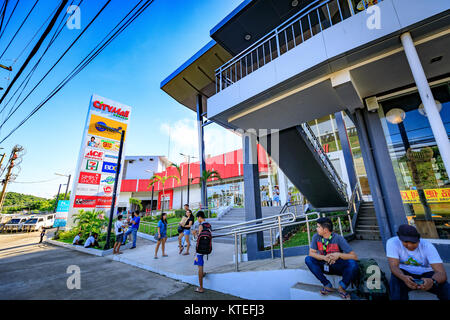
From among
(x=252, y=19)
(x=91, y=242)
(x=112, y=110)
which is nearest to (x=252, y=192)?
(x=252, y=19)

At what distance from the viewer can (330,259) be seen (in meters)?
2.77

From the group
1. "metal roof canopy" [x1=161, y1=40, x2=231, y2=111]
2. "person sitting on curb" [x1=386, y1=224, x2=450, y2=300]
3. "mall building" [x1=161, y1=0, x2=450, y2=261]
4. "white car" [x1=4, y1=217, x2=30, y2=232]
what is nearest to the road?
"mall building" [x1=161, y1=0, x2=450, y2=261]

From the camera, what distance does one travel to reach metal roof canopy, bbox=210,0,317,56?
6.43 m

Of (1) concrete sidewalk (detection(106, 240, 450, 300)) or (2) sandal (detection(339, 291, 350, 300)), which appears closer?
(2) sandal (detection(339, 291, 350, 300))

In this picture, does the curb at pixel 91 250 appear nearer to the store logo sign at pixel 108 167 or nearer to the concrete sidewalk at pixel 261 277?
the concrete sidewalk at pixel 261 277

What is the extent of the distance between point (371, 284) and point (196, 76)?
1643 centimetres

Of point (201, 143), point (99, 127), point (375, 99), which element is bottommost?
point (375, 99)

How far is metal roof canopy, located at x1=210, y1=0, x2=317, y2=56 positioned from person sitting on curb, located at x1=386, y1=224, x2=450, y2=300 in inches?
294

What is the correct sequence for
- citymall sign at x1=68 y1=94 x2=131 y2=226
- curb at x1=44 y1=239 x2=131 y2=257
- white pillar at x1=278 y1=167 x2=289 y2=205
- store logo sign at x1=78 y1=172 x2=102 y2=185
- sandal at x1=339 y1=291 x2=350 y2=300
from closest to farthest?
sandal at x1=339 y1=291 x2=350 y2=300
curb at x1=44 y1=239 x2=131 y2=257
white pillar at x1=278 y1=167 x2=289 y2=205
citymall sign at x1=68 y1=94 x2=131 y2=226
store logo sign at x1=78 y1=172 x2=102 y2=185

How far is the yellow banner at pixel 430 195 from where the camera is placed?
3715 mm

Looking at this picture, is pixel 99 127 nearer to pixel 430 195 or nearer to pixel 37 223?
pixel 37 223

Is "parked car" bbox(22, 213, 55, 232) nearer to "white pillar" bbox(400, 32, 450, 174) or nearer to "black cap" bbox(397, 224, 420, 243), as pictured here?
"black cap" bbox(397, 224, 420, 243)
